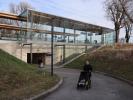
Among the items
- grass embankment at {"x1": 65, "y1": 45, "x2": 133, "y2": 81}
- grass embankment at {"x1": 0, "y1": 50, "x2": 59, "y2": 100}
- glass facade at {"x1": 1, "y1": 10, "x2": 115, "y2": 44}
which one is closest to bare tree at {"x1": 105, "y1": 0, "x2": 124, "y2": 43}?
glass facade at {"x1": 1, "y1": 10, "x2": 115, "y2": 44}

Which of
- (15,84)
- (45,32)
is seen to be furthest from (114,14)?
(15,84)

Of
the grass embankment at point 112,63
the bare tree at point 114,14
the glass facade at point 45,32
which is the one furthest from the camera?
the bare tree at point 114,14

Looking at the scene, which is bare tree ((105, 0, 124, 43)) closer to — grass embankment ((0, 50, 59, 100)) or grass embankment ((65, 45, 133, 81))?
grass embankment ((65, 45, 133, 81))

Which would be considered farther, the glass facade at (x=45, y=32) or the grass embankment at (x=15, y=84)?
the glass facade at (x=45, y=32)

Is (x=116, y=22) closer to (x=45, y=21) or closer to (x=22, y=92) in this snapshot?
(x=45, y=21)

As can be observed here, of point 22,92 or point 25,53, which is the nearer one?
point 22,92

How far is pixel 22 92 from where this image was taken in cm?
1522

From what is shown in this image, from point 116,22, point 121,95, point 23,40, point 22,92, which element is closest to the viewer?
point 22,92

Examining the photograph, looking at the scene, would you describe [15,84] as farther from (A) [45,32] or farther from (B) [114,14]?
(B) [114,14]

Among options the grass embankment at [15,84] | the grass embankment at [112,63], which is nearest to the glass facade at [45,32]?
the grass embankment at [112,63]

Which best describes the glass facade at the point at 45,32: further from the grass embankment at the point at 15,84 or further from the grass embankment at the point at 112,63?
the grass embankment at the point at 15,84

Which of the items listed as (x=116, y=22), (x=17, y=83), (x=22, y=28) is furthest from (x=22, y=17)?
(x=17, y=83)

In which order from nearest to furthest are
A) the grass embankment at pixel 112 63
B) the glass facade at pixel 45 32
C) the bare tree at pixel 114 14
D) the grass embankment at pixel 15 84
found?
the grass embankment at pixel 15 84 → the grass embankment at pixel 112 63 → the glass facade at pixel 45 32 → the bare tree at pixel 114 14

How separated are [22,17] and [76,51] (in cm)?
1182
